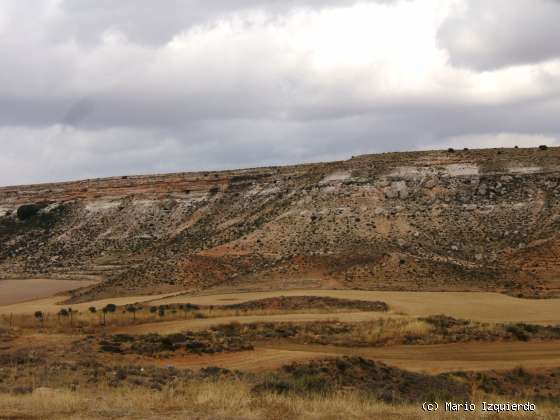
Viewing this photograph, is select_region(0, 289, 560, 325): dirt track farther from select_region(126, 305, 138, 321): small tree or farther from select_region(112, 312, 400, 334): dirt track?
select_region(126, 305, 138, 321): small tree

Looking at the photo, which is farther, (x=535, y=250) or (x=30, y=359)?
(x=535, y=250)

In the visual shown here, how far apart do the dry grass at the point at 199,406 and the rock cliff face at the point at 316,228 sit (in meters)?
31.9

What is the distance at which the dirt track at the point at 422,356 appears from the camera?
Result: 22109 millimetres

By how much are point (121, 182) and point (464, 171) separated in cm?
4813

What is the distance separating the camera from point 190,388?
615 inches

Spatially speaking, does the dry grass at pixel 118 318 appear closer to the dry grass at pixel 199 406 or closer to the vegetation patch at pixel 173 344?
the vegetation patch at pixel 173 344

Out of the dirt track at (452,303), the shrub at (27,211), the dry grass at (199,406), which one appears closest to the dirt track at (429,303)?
the dirt track at (452,303)

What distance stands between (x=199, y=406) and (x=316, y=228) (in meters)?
47.6

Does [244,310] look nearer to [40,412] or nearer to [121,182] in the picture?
[40,412]

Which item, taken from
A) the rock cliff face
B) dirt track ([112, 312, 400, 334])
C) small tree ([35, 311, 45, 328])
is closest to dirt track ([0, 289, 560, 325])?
dirt track ([112, 312, 400, 334])

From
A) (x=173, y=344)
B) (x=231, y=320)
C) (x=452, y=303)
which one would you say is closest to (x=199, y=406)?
(x=173, y=344)

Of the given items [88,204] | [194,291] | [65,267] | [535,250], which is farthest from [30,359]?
[88,204]

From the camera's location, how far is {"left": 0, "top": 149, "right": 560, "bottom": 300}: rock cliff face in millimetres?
49594

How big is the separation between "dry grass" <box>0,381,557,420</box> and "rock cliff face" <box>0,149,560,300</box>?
31872 millimetres
